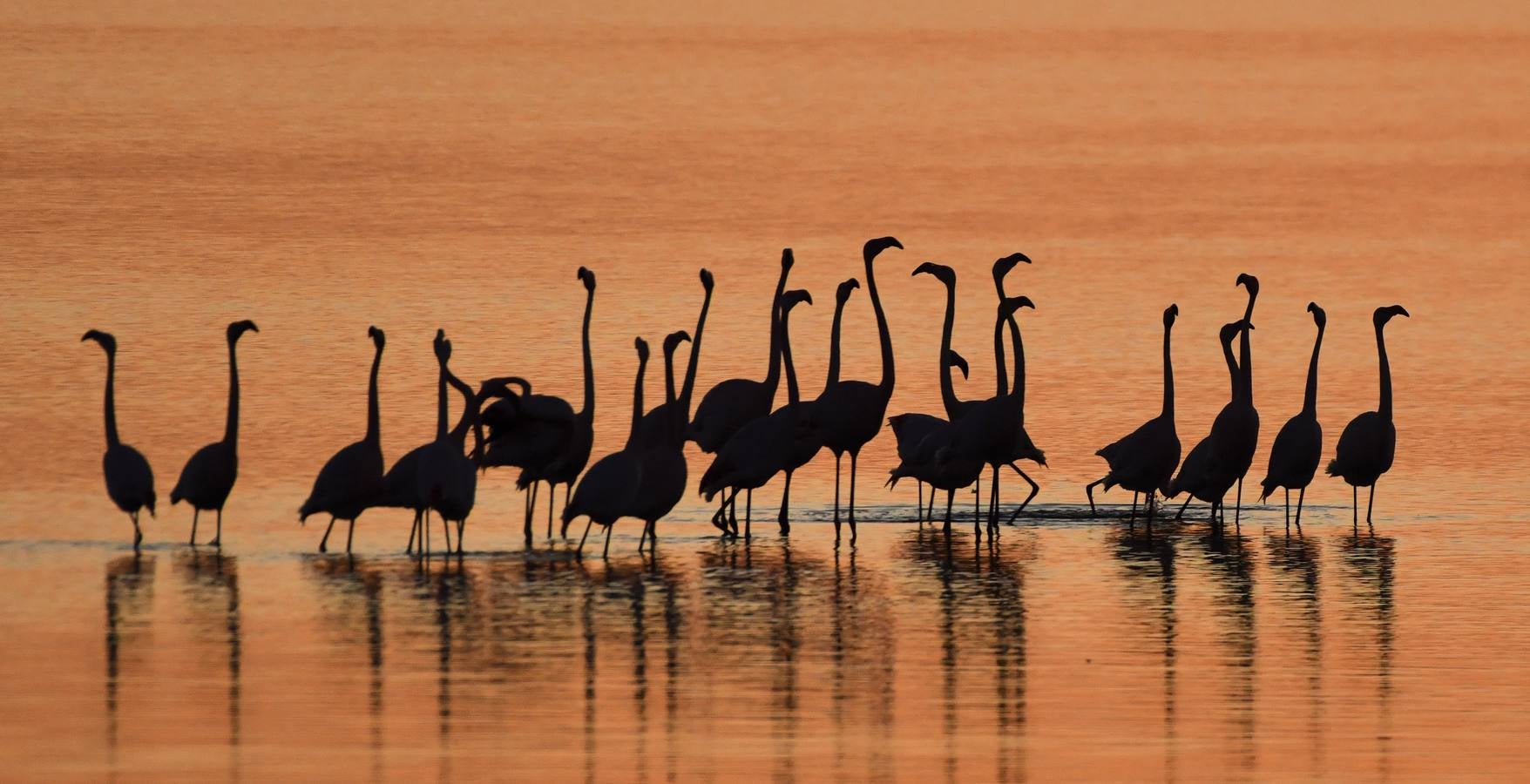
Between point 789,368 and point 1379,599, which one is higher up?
point 789,368

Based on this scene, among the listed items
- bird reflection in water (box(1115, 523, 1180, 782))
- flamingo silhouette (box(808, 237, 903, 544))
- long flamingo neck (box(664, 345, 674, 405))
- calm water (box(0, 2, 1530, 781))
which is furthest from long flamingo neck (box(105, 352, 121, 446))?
bird reflection in water (box(1115, 523, 1180, 782))

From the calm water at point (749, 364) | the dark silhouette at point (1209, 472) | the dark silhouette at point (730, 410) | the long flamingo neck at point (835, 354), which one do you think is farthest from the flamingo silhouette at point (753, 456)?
the dark silhouette at point (1209, 472)

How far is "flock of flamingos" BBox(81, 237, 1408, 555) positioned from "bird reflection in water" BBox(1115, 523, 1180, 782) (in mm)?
975

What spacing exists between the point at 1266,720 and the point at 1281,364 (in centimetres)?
1797

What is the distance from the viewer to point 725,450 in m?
20.8

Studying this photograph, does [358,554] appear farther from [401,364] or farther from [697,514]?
[401,364]

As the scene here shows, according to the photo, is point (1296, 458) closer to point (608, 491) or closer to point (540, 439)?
point (540, 439)

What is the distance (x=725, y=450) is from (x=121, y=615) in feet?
17.6

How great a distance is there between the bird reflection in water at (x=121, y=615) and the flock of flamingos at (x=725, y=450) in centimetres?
92

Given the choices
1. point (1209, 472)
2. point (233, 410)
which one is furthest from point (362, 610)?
point (1209, 472)

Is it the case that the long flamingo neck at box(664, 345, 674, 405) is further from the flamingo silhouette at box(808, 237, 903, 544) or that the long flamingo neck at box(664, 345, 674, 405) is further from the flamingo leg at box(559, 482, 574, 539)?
the flamingo silhouette at box(808, 237, 903, 544)

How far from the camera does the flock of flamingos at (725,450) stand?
19.3m

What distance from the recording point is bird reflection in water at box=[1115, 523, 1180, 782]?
14.0m

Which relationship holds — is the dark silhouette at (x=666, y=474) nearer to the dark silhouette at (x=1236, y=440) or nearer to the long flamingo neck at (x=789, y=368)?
the long flamingo neck at (x=789, y=368)
